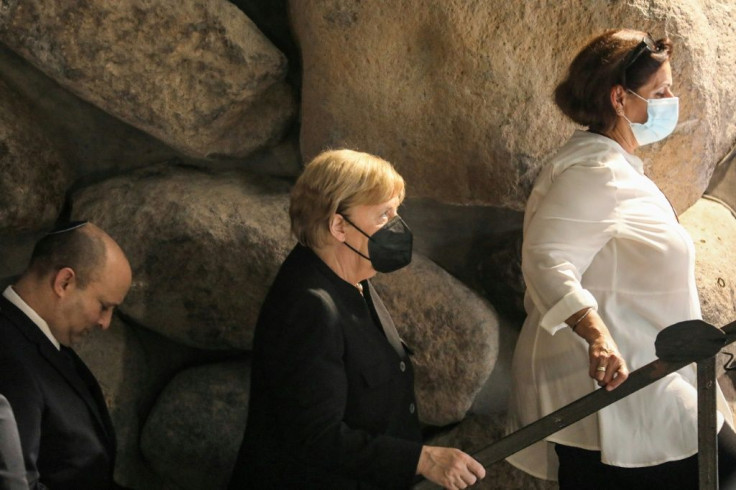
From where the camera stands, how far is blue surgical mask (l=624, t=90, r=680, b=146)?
2.23m

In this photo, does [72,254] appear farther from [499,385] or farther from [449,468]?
[499,385]

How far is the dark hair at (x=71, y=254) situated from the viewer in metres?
2.14

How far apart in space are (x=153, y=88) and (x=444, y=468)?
1211mm

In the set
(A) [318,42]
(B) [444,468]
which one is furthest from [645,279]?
(A) [318,42]

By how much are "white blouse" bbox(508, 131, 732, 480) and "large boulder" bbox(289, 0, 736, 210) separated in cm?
38

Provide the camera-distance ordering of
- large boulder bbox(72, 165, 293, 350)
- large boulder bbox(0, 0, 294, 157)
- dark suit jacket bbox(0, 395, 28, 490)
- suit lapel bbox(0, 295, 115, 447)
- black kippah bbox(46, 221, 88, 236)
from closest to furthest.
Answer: dark suit jacket bbox(0, 395, 28, 490), suit lapel bbox(0, 295, 115, 447), black kippah bbox(46, 221, 88, 236), large boulder bbox(0, 0, 294, 157), large boulder bbox(72, 165, 293, 350)

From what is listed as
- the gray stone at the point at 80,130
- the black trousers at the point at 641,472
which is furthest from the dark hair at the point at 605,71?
the gray stone at the point at 80,130

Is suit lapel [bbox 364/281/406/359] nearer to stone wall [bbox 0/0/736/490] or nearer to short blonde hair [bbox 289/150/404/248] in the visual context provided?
short blonde hair [bbox 289/150/404/248]

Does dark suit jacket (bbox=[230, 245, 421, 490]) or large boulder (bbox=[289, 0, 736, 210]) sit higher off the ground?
large boulder (bbox=[289, 0, 736, 210])

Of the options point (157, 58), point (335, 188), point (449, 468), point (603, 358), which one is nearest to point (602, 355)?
point (603, 358)

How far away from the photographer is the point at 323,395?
6.55 feet

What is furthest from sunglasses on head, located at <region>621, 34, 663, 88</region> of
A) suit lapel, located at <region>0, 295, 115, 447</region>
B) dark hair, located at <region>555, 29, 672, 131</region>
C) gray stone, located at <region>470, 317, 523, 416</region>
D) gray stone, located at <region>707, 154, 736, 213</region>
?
suit lapel, located at <region>0, 295, 115, 447</region>

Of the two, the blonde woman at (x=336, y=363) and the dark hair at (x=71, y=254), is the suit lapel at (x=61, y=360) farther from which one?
the blonde woman at (x=336, y=363)

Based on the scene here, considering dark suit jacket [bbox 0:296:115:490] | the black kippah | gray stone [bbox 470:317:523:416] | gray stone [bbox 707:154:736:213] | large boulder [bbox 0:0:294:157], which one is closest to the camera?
dark suit jacket [bbox 0:296:115:490]
